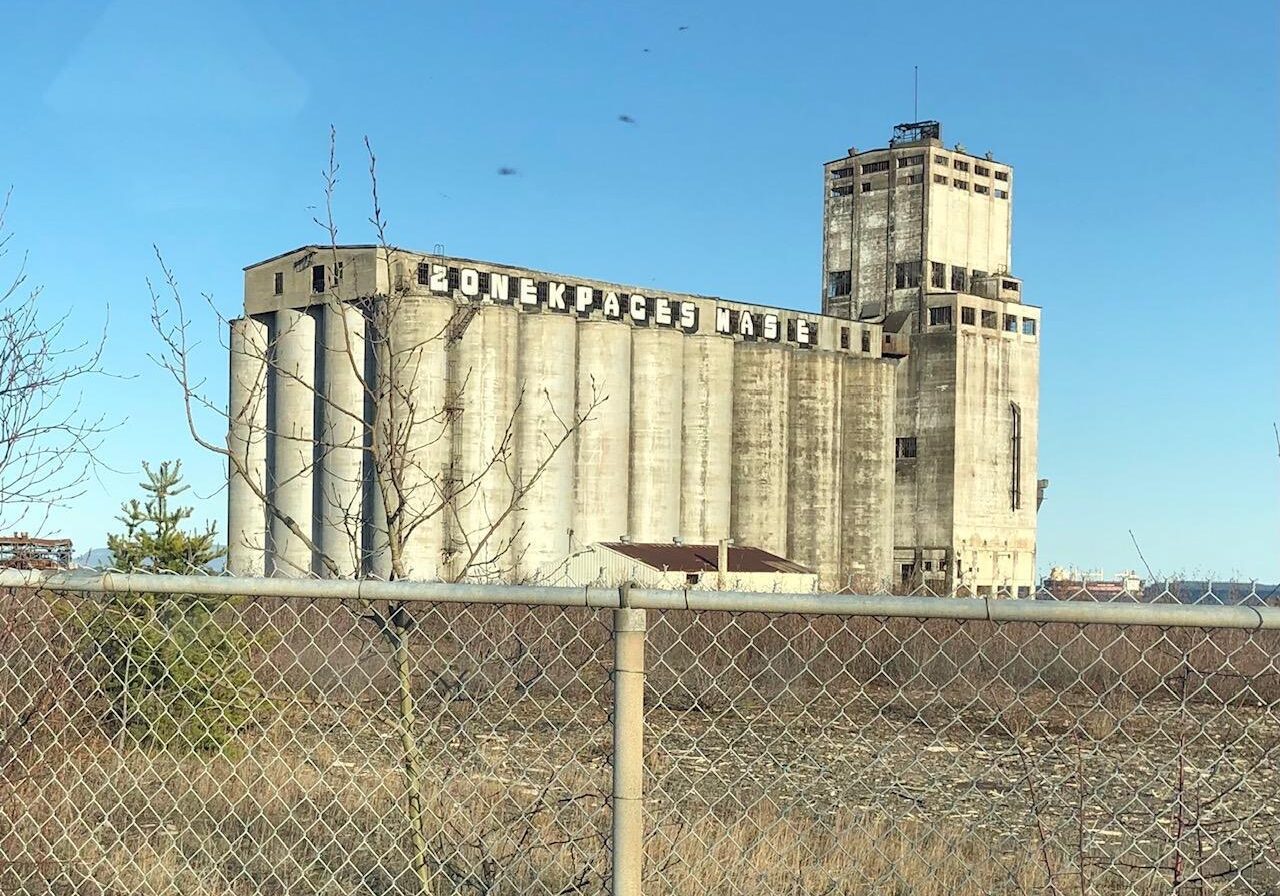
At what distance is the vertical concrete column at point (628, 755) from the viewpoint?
3814mm

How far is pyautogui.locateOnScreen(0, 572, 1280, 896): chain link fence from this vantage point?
4.28m

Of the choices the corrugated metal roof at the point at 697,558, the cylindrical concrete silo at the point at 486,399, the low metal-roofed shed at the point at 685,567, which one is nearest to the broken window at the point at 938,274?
the corrugated metal roof at the point at 697,558

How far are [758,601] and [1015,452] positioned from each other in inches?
2834

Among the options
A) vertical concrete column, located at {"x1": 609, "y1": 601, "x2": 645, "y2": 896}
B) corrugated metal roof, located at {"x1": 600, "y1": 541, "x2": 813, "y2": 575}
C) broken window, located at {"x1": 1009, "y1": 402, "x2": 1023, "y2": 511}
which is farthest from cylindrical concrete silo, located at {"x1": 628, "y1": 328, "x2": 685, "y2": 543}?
vertical concrete column, located at {"x1": 609, "y1": 601, "x2": 645, "y2": 896}

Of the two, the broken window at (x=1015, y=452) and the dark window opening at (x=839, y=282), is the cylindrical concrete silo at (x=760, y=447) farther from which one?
the broken window at (x=1015, y=452)

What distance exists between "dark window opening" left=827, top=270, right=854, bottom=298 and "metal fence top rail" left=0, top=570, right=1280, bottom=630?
7556 centimetres

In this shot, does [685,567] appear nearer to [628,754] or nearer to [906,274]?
[906,274]

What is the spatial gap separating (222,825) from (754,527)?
56459 mm

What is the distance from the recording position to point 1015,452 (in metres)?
72.6

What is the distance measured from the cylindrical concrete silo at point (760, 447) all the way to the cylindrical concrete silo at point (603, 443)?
288 inches

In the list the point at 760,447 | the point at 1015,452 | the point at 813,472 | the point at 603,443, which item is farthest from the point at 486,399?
the point at 1015,452

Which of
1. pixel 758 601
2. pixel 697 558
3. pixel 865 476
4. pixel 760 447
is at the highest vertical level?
pixel 760 447

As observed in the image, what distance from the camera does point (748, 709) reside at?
1997 centimetres

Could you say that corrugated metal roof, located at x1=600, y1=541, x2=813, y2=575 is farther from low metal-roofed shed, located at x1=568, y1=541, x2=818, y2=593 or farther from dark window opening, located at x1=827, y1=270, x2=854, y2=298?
dark window opening, located at x1=827, y1=270, x2=854, y2=298
